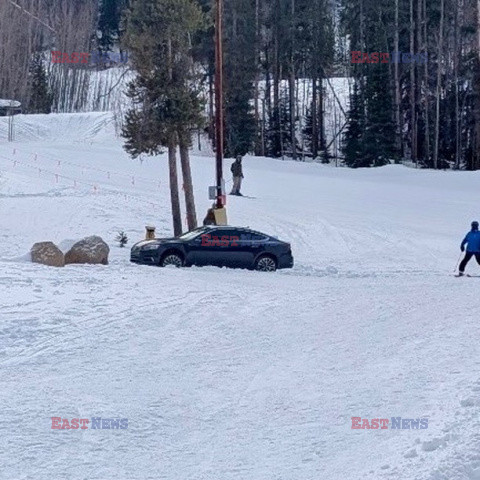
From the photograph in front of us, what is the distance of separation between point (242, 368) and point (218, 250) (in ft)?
41.9

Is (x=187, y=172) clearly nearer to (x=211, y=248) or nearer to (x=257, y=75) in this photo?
(x=211, y=248)

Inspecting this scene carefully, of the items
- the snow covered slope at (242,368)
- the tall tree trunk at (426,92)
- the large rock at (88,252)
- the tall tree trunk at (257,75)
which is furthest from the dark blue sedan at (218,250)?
the tall tree trunk at (257,75)

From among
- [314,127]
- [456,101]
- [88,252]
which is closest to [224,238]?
[88,252]

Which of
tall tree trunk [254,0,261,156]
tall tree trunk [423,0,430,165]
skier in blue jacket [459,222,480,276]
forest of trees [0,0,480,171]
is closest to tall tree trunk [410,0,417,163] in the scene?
forest of trees [0,0,480,171]

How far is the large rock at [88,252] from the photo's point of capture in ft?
70.2

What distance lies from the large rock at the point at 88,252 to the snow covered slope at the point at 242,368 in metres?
0.91

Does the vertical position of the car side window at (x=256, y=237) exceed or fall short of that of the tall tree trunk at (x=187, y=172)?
it falls short

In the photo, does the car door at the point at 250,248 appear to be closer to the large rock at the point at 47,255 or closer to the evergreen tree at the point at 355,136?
the large rock at the point at 47,255

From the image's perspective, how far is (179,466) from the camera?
7.59m

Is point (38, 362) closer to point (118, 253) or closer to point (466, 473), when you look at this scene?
point (466, 473)

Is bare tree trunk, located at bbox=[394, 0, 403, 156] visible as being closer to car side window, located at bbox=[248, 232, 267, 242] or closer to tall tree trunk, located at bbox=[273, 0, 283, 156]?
tall tree trunk, located at bbox=[273, 0, 283, 156]

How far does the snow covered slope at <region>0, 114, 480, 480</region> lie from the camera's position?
7.60 m

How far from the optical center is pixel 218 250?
2375cm

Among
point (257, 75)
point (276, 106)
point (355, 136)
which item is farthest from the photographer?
point (276, 106)
